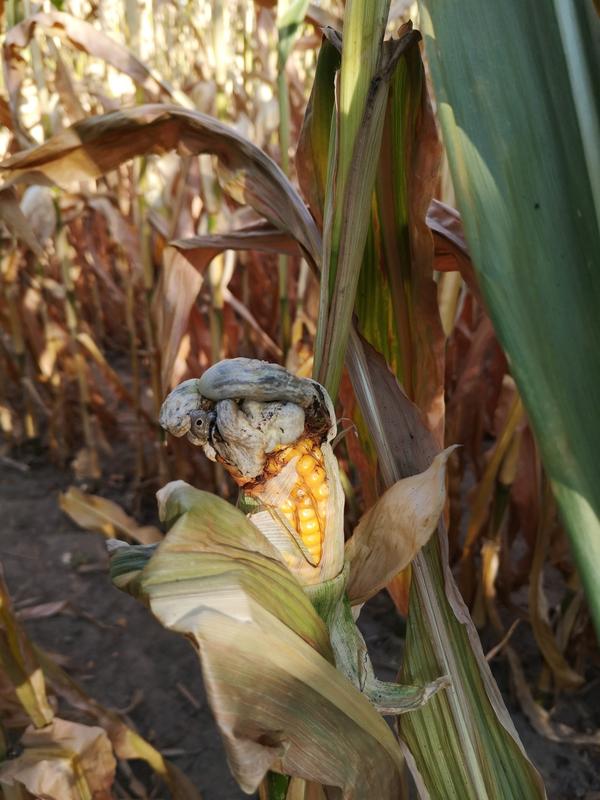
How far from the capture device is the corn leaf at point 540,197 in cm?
28

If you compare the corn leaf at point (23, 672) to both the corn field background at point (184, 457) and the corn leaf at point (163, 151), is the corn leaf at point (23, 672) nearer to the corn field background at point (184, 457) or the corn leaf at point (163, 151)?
the corn field background at point (184, 457)

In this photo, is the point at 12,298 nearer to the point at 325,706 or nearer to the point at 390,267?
the point at 390,267

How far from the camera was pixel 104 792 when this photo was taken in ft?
2.50

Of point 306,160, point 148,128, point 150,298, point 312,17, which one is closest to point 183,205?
point 150,298

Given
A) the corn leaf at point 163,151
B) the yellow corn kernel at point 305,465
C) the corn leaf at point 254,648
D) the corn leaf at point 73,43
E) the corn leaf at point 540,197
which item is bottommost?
the corn leaf at point 254,648

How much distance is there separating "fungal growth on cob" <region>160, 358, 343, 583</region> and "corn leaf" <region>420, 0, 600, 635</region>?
0.12 metres

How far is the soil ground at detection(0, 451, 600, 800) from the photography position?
1.05 m

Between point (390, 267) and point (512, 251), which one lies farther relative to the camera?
point (390, 267)

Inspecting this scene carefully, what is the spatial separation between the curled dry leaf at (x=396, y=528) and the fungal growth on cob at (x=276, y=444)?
0.04 meters

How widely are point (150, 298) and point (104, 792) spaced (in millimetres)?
1048

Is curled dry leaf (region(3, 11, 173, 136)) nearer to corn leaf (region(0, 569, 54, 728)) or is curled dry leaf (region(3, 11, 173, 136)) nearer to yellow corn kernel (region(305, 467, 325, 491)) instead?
corn leaf (region(0, 569, 54, 728))

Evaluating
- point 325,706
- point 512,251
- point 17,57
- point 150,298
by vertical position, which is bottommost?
point 325,706

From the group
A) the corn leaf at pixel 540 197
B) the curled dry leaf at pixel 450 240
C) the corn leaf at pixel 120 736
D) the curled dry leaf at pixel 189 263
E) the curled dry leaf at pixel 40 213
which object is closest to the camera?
the corn leaf at pixel 540 197

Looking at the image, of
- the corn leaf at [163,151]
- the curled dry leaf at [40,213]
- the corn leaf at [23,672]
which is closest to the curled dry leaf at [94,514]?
the corn leaf at [23,672]
